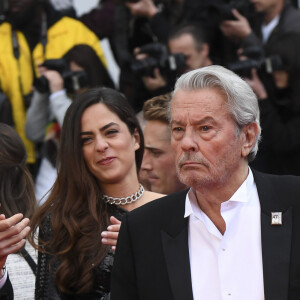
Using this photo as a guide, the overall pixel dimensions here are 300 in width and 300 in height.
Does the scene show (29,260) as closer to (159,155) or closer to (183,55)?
(159,155)

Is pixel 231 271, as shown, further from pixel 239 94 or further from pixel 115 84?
pixel 115 84

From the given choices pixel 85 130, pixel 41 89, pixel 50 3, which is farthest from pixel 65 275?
pixel 50 3

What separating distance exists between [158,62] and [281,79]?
0.87 meters

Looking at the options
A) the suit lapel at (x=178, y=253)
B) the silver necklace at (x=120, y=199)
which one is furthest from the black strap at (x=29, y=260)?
the suit lapel at (x=178, y=253)

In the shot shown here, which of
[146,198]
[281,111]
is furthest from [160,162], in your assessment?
[281,111]

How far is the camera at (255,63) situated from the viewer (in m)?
5.09

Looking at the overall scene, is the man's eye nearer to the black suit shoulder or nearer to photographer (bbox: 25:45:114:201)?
the black suit shoulder

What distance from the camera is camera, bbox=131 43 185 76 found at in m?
5.41

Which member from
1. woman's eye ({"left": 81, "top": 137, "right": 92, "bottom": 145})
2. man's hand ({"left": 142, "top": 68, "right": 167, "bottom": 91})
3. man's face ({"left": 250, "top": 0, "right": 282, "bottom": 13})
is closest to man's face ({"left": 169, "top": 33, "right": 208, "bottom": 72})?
man's hand ({"left": 142, "top": 68, "right": 167, "bottom": 91})

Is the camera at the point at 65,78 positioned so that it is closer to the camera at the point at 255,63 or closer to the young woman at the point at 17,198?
the camera at the point at 255,63

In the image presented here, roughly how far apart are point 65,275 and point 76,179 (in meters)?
0.45

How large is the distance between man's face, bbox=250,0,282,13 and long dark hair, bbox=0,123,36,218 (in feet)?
7.21

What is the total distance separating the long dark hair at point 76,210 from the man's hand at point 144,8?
2.02 m

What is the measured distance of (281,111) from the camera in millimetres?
5008
